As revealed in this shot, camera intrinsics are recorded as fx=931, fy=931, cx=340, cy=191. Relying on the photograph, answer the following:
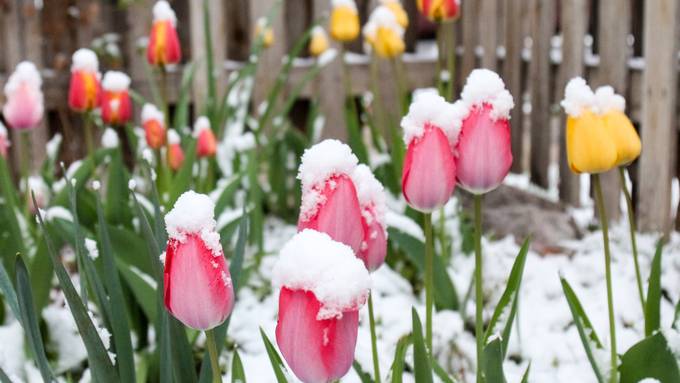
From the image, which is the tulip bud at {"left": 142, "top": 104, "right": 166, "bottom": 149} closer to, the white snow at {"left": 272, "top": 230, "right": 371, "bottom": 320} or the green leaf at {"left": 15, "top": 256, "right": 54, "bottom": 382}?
the green leaf at {"left": 15, "top": 256, "right": 54, "bottom": 382}

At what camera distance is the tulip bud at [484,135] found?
910mm

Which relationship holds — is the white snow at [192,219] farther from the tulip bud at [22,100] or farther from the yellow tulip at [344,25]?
the yellow tulip at [344,25]

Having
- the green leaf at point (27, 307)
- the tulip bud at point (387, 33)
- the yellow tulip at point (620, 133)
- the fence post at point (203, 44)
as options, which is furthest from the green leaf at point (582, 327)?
the fence post at point (203, 44)

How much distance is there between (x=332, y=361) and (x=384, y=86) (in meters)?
3.31

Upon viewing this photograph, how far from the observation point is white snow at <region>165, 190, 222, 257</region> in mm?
753

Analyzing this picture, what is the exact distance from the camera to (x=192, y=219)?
2.47 feet

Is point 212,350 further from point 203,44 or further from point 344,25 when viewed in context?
point 203,44

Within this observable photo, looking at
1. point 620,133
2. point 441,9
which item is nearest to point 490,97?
point 620,133

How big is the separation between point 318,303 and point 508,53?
2.68m

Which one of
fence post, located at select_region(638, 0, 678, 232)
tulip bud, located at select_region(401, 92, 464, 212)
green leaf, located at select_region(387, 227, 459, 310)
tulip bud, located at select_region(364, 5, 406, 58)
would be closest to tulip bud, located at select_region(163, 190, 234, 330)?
tulip bud, located at select_region(401, 92, 464, 212)

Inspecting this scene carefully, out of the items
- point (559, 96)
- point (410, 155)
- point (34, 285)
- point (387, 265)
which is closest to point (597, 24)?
point (559, 96)

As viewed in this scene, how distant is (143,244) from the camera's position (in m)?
1.71

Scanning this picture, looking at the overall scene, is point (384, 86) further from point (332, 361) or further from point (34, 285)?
point (332, 361)

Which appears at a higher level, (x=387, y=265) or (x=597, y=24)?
(x=597, y=24)
